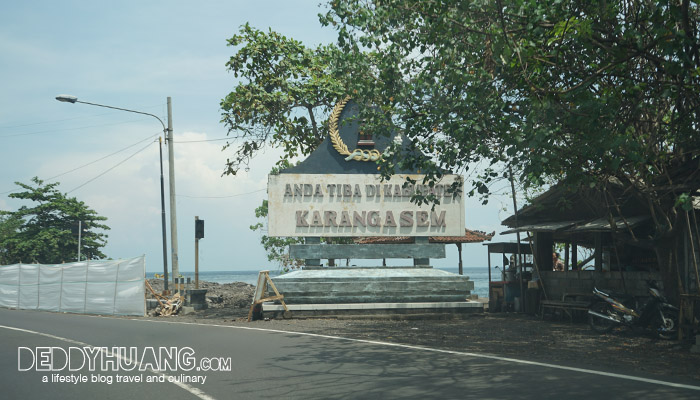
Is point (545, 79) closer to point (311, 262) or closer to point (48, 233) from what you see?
point (311, 262)

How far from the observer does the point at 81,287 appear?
81.6 feet

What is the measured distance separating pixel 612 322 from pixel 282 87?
14.7 metres

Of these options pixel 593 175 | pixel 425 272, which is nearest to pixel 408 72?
pixel 593 175

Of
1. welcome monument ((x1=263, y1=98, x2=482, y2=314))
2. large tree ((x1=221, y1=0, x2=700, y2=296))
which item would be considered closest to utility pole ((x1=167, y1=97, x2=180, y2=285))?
welcome monument ((x1=263, y1=98, x2=482, y2=314))

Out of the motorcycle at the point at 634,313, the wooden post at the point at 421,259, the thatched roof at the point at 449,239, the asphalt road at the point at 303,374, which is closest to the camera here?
the asphalt road at the point at 303,374

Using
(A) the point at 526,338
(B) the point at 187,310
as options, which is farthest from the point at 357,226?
(A) the point at 526,338

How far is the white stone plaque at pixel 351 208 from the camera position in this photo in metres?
19.8

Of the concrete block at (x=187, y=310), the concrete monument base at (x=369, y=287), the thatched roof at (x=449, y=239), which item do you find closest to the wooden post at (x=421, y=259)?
the concrete monument base at (x=369, y=287)

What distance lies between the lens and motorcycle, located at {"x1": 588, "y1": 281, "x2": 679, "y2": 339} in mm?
12945

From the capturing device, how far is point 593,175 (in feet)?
39.6

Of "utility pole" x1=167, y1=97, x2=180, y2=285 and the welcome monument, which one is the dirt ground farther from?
"utility pole" x1=167, y1=97, x2=180, y2=285

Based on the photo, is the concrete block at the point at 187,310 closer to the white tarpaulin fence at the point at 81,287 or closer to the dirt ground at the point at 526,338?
the white tarpaulin fence at the point at 81,287

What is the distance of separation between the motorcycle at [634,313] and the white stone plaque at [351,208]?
5.99 metres

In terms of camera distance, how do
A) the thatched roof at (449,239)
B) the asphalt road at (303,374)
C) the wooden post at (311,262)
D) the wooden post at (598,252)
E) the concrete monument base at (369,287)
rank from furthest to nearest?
the thatched roof at (449,239) < the wooden post at (311,262) < the wooden post at (598,252) < the concrete monument base at (369,287) < the asphalt road at (303,374)
